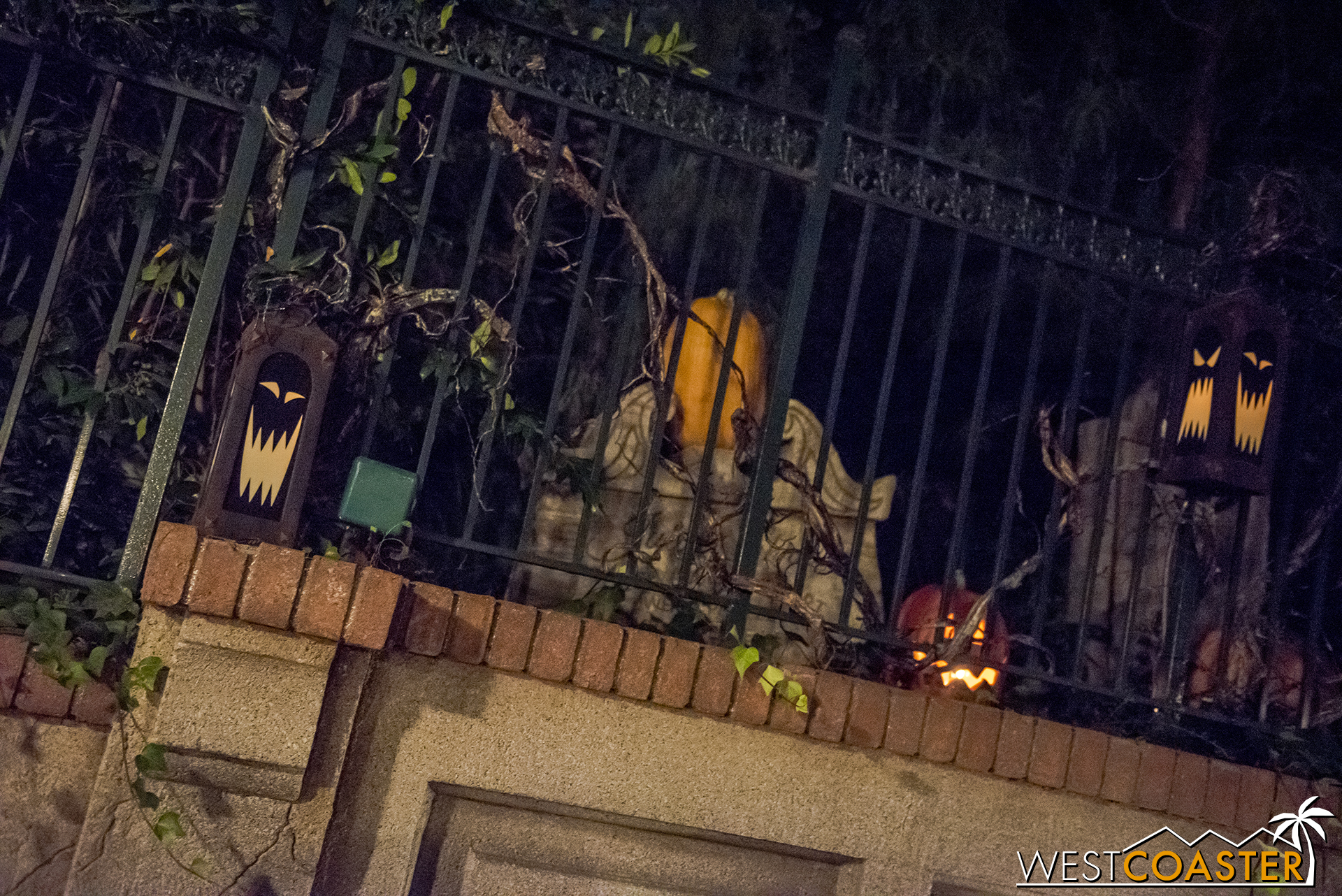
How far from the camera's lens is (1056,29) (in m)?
4.33

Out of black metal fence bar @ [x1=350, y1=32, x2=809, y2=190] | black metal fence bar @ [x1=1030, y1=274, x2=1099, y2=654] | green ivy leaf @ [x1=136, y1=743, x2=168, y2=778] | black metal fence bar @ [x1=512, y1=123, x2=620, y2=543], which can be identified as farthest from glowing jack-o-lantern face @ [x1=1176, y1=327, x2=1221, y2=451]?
green ivy leaf @ [x1=136, y1=743, x2=168, y2=778]

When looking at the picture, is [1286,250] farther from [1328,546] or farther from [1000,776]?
[1000,776]

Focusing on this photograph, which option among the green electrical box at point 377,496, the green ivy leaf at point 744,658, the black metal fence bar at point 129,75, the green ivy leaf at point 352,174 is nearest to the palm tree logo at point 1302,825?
the green ivy leaf at point 744,658

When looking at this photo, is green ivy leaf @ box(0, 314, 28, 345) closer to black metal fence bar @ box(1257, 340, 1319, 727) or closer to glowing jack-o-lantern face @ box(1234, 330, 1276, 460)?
glowing jack-o-lantern face @ box(1234, 330, 1276, 460)

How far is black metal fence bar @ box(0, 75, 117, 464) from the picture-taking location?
99.2 inches

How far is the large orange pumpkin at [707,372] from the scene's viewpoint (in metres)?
3.53

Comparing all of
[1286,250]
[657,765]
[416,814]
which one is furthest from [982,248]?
[416,814]

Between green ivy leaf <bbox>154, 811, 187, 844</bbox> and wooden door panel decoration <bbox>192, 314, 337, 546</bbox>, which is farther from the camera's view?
wooden door panel decoration <bbox>192, 314, 337, 546</bbox>

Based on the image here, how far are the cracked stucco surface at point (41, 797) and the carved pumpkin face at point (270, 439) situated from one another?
0.58 meters

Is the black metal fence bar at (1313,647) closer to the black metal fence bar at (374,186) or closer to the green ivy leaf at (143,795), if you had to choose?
the black metal fence bar at (374,186)

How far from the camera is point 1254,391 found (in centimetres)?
300

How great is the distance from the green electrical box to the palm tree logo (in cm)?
240

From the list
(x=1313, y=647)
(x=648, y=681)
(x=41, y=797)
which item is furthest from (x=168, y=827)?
(x=1313, y=647)

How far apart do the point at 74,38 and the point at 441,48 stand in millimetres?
870
